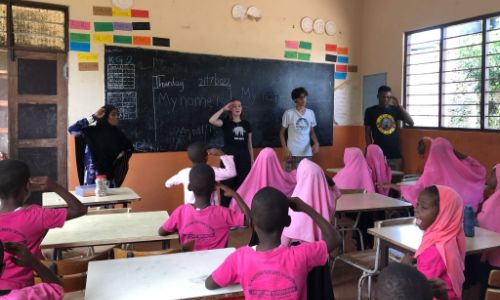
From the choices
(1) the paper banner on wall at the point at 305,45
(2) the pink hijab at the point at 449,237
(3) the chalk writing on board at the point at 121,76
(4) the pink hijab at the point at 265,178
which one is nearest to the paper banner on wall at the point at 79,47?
(3) the chalk writing on board at the point at 121,76

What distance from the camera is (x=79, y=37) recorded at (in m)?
5.07

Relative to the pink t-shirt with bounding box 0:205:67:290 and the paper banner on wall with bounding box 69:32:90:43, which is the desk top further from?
the paper banner on wall with bounding box 69:32:90:43

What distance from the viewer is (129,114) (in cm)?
540

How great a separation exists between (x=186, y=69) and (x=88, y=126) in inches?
64.4

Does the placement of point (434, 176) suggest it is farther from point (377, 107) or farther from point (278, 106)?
point (278, 106)

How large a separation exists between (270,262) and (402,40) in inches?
214

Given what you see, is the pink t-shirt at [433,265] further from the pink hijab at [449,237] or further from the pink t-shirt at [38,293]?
the pink t-shirt at [38,293]

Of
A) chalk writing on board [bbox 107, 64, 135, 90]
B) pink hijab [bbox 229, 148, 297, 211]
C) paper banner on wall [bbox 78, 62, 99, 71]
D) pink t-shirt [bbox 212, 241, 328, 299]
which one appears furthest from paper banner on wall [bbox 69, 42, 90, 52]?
pink t-shirt [bbox 212, 241, 328, 299]

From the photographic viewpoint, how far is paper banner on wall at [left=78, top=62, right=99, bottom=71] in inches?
201

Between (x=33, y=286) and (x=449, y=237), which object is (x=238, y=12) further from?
(x=33, y=286)

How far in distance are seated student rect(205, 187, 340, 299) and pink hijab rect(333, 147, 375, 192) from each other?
109 inches

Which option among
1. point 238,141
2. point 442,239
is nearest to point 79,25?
point 238,141

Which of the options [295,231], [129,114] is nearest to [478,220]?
[295,231]

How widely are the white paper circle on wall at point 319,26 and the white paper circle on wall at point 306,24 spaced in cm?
9
